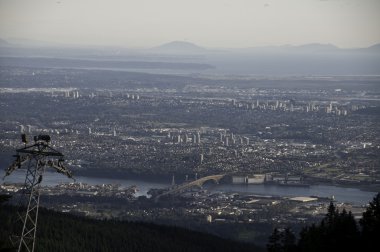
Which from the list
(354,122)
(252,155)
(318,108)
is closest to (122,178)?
(252,155)

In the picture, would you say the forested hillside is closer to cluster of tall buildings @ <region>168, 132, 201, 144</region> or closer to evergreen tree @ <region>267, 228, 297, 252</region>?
evergreen tree @ <region>267, 228, 297, 252</region>

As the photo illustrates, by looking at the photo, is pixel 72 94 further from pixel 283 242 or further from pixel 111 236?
pixel 283 242

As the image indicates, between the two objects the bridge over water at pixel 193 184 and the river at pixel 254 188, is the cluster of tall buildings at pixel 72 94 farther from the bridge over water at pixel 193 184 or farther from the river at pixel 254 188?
the bridge over water at pixel 193 184

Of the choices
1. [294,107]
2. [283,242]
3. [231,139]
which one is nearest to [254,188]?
[231,139]

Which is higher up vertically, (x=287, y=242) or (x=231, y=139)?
(x=287, y=242)

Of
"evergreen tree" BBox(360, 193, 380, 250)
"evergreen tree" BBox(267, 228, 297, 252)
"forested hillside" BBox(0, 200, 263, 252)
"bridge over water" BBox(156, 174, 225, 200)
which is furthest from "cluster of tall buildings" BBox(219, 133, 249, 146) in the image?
"evergreen tree" BBox(360, 193, 380, 250)

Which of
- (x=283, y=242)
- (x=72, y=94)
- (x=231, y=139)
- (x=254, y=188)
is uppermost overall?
(x=283, y=242)

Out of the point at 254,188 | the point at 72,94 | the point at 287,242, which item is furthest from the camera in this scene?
the point at 72,94

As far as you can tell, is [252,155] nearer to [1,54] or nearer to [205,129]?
[205,129]

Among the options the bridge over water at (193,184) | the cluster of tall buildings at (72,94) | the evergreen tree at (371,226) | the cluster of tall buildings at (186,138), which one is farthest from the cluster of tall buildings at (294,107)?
the evergreen tree at (371,226)
